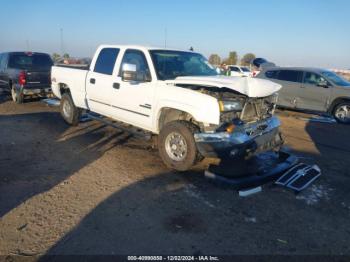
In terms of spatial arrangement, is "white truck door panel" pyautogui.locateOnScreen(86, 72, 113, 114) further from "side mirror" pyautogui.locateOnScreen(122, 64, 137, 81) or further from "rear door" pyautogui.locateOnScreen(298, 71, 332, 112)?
"rear door" pyautogui.locateOnScreen(298, 71, 332, 112)

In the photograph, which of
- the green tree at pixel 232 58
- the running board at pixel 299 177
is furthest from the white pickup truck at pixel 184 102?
the green tree at pixel 232 58

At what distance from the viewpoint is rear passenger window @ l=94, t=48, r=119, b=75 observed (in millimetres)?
6949

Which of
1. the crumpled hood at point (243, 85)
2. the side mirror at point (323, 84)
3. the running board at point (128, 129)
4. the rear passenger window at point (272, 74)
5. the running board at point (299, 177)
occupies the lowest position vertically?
the running board at point (299, 177)

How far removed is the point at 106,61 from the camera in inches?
281

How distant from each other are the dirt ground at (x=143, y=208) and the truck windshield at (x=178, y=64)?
5.18ft

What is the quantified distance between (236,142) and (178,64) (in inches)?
85.4

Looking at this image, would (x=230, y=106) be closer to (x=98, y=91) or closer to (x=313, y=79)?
(x=98, y=91)

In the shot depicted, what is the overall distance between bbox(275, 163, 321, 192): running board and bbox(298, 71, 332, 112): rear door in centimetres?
695

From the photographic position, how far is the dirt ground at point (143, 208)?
3.53 meters

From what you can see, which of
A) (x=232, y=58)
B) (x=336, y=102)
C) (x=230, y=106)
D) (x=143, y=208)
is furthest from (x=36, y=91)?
(x=232, y=58)

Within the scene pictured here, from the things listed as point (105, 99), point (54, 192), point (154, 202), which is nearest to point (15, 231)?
point (54, 192)

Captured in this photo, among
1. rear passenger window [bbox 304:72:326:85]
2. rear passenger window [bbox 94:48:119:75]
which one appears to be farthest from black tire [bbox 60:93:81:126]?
rear passenger window [bbox 304:72:326:85]

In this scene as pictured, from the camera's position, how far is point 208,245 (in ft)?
11.6

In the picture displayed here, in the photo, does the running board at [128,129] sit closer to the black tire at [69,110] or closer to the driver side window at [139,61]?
the black tire at [69,110]
